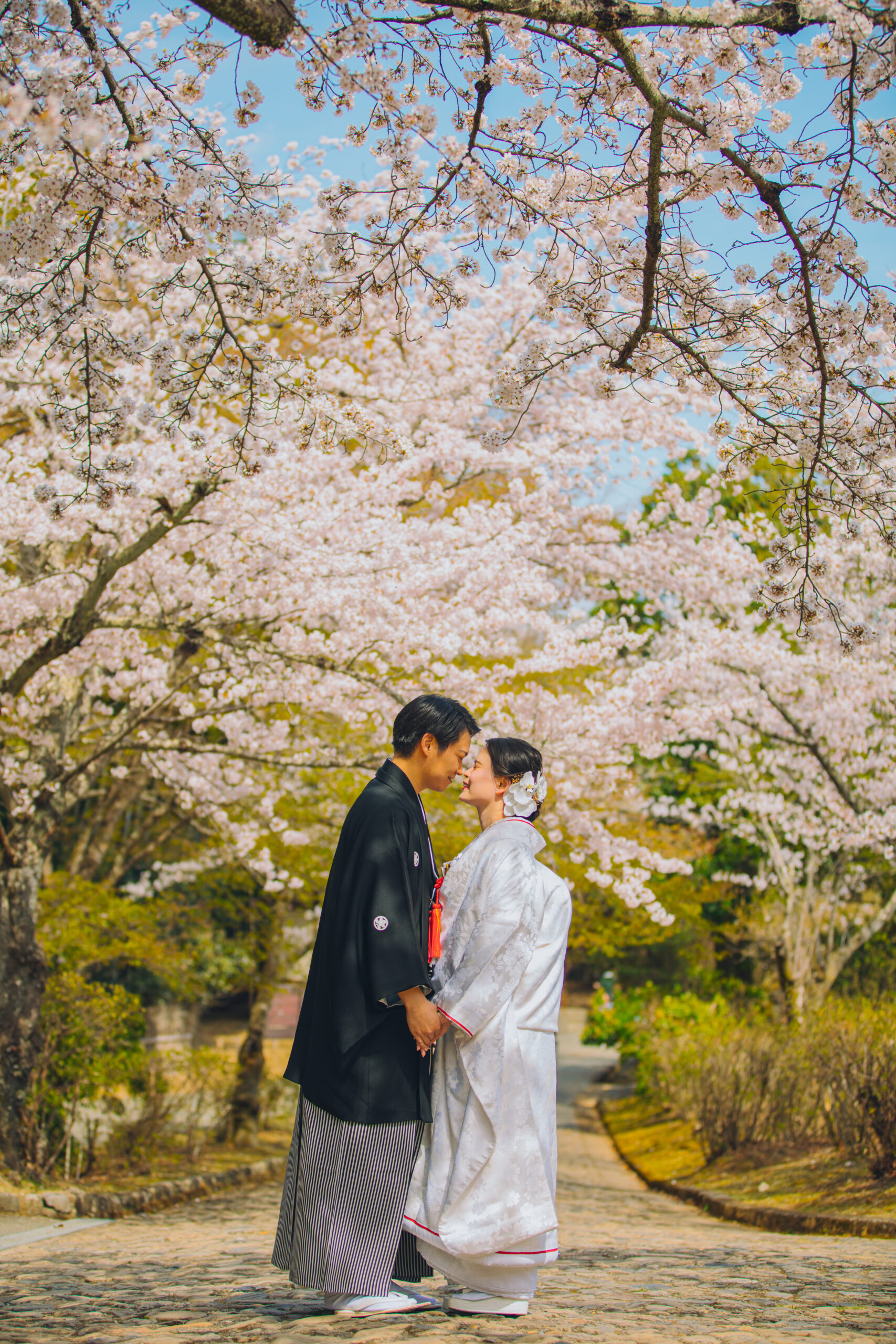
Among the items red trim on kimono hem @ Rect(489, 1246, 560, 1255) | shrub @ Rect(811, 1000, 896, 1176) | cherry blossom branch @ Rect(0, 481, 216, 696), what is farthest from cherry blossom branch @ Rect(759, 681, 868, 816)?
red trim on kimono hem @ Rect(489, 1246, 560, 1255)

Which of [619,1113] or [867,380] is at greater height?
[867,380]

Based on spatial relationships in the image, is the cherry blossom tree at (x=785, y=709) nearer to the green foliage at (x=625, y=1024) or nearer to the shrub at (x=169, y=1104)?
the green foliage at (x=625, y=1024)

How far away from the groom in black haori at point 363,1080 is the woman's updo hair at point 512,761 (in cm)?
→ 39

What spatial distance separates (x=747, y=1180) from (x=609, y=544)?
544cm

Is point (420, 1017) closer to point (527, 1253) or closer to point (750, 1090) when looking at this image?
point (527, 1253)

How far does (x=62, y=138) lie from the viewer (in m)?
2.73

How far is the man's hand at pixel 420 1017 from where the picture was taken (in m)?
2.78

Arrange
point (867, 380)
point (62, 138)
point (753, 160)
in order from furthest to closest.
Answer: point (867, 380)
point (753, 160)
point (62, 138)

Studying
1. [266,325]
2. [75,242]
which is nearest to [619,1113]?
[266,325]

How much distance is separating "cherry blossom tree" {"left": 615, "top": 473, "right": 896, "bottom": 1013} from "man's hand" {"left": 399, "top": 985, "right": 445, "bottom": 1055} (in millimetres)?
5247

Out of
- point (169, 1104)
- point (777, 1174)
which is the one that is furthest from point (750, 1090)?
point (169, 1104)

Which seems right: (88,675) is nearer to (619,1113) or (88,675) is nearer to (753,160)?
(753,160)

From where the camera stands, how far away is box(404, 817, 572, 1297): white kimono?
107 inches

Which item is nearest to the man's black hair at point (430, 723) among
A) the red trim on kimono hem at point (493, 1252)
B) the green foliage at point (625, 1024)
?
the red trim on kimono hem at point (493, 1252)
